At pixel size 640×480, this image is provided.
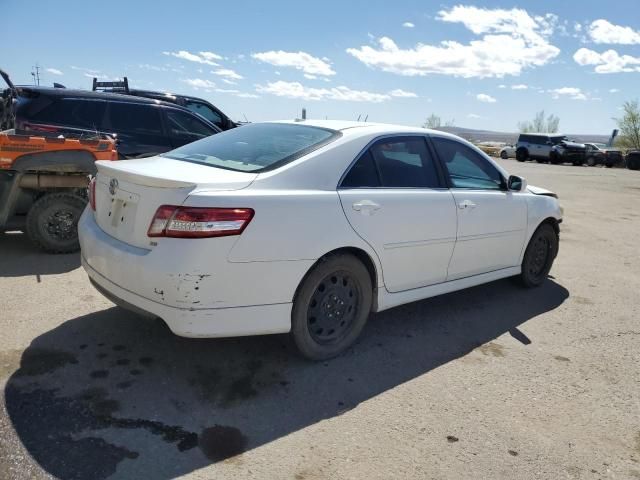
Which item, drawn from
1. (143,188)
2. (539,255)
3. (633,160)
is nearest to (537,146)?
(633,160)

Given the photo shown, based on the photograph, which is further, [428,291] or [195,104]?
[195,104]

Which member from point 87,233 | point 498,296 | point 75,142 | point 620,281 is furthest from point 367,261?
point 620,281

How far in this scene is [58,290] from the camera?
177 inches

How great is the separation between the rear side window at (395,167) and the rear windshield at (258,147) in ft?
0.96

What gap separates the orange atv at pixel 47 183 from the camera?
5.14 meters

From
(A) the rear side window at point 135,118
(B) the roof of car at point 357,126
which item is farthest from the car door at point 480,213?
(A) the rear side window at point 135,118

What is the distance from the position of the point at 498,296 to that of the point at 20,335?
4.19 meters

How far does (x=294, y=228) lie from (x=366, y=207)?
0.63 metres

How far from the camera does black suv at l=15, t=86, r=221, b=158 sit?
6746 mm


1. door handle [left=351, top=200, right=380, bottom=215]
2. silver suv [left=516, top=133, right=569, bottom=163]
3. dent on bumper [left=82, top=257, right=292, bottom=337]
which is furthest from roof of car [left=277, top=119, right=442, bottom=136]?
silver suv [left=516, top=133, right=569, bottom=163]

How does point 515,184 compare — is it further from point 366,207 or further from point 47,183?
point 47,183

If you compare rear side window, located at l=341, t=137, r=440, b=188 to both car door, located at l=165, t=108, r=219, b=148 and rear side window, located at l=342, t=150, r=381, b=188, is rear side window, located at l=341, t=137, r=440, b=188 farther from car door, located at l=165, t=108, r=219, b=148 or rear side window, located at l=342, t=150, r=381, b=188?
car door, located at l=165, t=108, r=219, b=148

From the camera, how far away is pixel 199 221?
9.08 ft

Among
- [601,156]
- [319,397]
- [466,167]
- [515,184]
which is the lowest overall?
[319,397]
